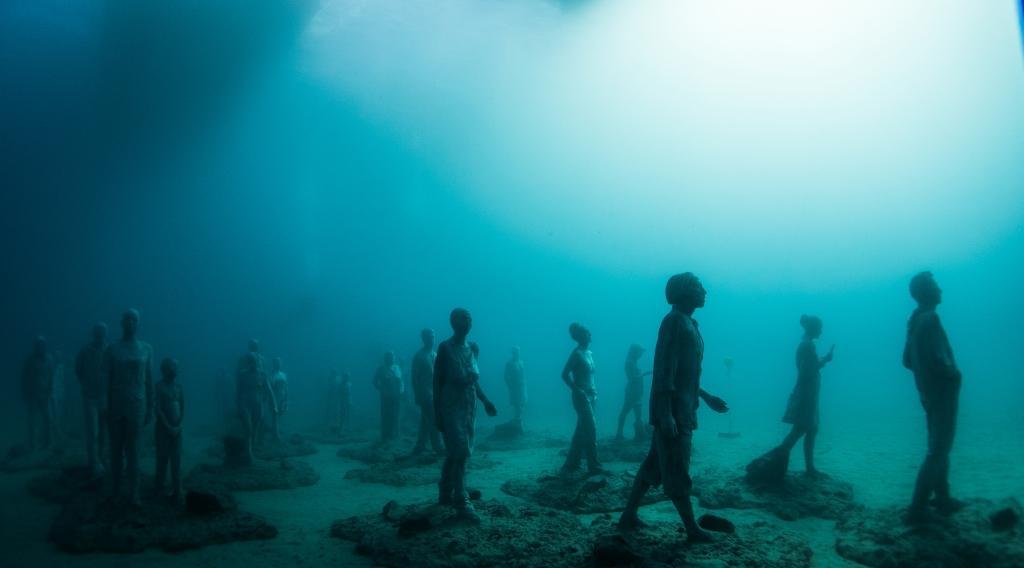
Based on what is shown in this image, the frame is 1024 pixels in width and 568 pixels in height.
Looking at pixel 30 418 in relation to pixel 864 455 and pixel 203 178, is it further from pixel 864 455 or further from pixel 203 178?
pixel 203 178

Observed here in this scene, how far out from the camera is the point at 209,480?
962 cm

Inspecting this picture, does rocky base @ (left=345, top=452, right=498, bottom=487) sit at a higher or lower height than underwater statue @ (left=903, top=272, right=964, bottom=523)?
lower

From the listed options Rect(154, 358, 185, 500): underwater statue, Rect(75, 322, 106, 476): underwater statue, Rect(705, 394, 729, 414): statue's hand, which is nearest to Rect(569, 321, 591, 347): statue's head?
Rect(705, 394, 729, 414): statue's hand

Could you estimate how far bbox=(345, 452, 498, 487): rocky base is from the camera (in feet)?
32.1

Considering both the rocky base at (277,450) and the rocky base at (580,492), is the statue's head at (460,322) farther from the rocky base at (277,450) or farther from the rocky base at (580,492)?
the rocky base at (277,450)

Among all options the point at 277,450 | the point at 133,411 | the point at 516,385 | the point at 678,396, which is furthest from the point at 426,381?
the point at 678,396

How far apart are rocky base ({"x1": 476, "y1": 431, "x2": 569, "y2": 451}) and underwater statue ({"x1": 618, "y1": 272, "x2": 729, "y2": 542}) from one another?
30.5ft

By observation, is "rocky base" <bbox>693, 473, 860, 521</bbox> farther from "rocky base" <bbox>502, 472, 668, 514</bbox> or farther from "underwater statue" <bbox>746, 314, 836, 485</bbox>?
"rocky base" <bbox>502, 472, 668, 514</bbox>

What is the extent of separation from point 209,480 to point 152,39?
1951 inches

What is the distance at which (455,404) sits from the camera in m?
6.80

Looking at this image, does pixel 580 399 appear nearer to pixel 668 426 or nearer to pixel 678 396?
pixel 678 396

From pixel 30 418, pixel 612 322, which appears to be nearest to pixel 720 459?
pixel 30 418

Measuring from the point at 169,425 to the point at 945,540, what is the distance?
1058cm

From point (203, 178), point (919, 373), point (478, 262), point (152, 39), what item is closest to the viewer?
point (919, 373)
